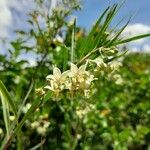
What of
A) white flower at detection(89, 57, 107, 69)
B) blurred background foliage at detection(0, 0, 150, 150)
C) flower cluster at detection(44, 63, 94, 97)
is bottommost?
flower cluster at detection(44, 63, 94, 97)

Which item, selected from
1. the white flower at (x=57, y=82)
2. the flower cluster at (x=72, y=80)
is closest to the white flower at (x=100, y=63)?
the flower cluster at (x=72, y=80)

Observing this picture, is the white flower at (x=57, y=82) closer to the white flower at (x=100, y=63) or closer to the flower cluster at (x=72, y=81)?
the flower cluster at (x=72, y=81)

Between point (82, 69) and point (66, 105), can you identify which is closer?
point (82, 69)

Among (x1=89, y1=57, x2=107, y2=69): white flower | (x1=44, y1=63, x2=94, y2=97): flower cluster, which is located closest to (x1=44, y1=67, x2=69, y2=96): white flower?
(x1=44, y1=63, x2=94, y2=97): flower cluster

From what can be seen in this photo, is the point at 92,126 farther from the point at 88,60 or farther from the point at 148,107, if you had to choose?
the point at 88,60

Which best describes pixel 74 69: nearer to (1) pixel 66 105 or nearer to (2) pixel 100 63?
(2) pixel 100 63

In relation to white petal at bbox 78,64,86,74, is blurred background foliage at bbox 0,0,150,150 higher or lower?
higher

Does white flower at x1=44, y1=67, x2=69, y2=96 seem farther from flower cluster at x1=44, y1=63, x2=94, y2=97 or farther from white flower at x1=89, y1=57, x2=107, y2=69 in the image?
white flower at x1=89, y1=57, x2=107, y2=69

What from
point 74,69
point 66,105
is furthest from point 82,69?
point 66,105

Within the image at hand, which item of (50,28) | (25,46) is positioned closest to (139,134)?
(25,46)

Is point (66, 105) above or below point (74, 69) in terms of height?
above

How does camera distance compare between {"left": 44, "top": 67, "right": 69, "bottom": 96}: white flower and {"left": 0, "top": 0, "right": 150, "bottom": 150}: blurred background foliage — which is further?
{"left": 0, "top": 0, "right": 150, "bottom": 150}: blurred background foliage

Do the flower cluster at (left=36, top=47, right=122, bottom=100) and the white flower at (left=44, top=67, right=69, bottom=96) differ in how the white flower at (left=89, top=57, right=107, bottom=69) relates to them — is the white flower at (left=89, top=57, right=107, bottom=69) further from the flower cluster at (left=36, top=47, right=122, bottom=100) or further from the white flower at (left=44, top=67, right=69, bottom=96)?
the white flower at (left=44, top=67, right=69, bottom=96)
